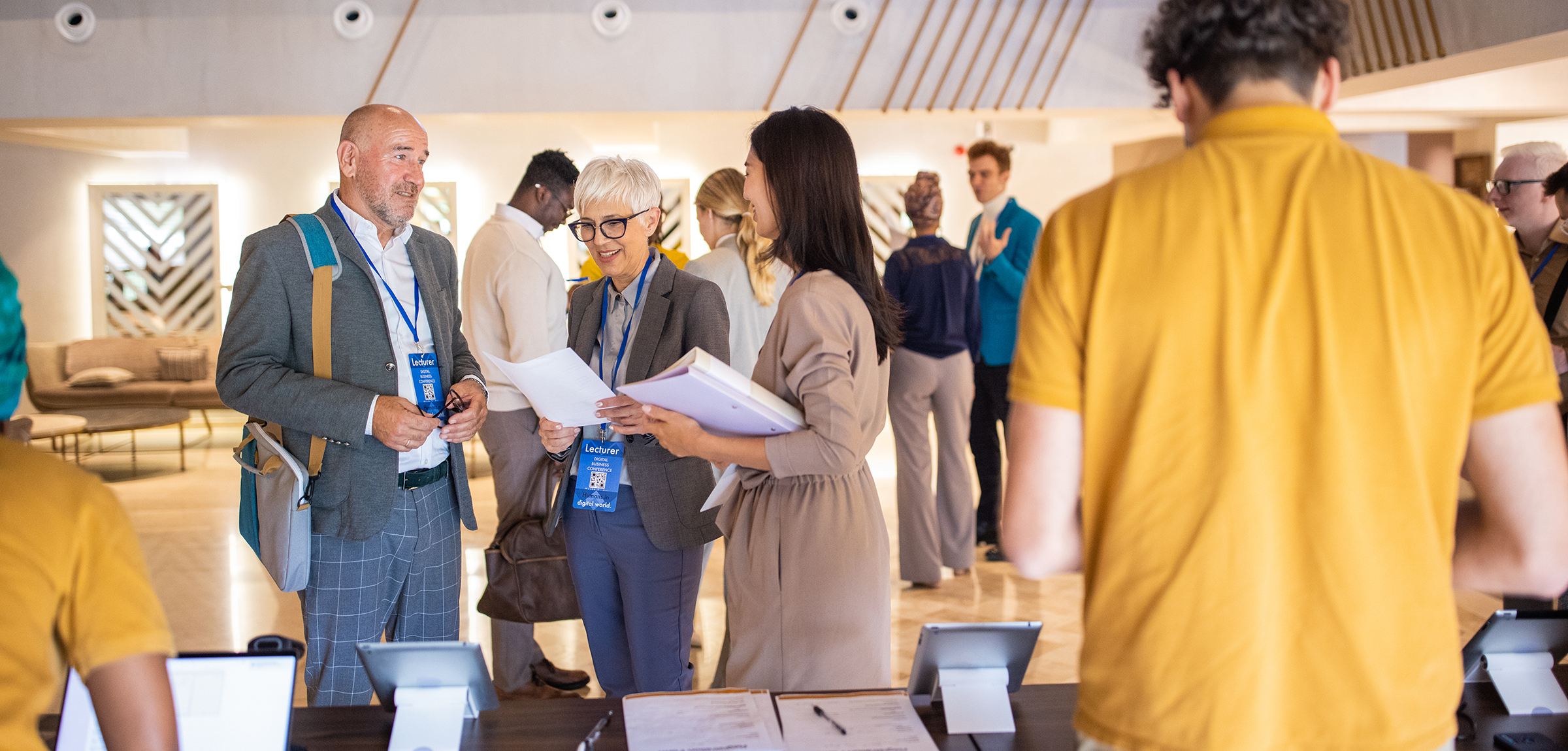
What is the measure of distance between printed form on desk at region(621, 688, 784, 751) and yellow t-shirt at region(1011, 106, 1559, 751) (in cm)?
68

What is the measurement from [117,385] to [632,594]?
8.56 metres

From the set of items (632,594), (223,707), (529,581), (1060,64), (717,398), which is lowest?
(529,581)

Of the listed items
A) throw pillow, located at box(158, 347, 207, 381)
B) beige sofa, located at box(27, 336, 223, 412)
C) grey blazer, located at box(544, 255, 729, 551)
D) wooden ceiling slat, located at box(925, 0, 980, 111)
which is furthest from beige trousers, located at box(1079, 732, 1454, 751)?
throw pillow, located at box(158, 347, 207, 381)

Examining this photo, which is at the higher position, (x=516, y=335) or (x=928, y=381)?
(x=516, y=335)

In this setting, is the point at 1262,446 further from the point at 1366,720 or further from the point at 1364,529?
the point at 1366,720

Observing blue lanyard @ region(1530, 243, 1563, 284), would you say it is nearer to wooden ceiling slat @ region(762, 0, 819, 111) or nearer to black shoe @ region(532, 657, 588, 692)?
black shoe @ region(532, 657, 588, 692)

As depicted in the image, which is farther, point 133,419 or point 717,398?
point 133,419

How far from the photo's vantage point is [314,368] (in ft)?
7.51

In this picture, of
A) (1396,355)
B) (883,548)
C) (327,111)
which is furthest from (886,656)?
(327,111)

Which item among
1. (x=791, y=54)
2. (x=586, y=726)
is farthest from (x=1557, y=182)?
(x=791, y=54)

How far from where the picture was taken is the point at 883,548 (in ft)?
6.79

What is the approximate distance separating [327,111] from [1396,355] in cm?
593

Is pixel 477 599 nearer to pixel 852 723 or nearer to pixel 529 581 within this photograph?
pixel 529 581

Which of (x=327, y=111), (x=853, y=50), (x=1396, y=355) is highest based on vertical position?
(x=853, y=50)
